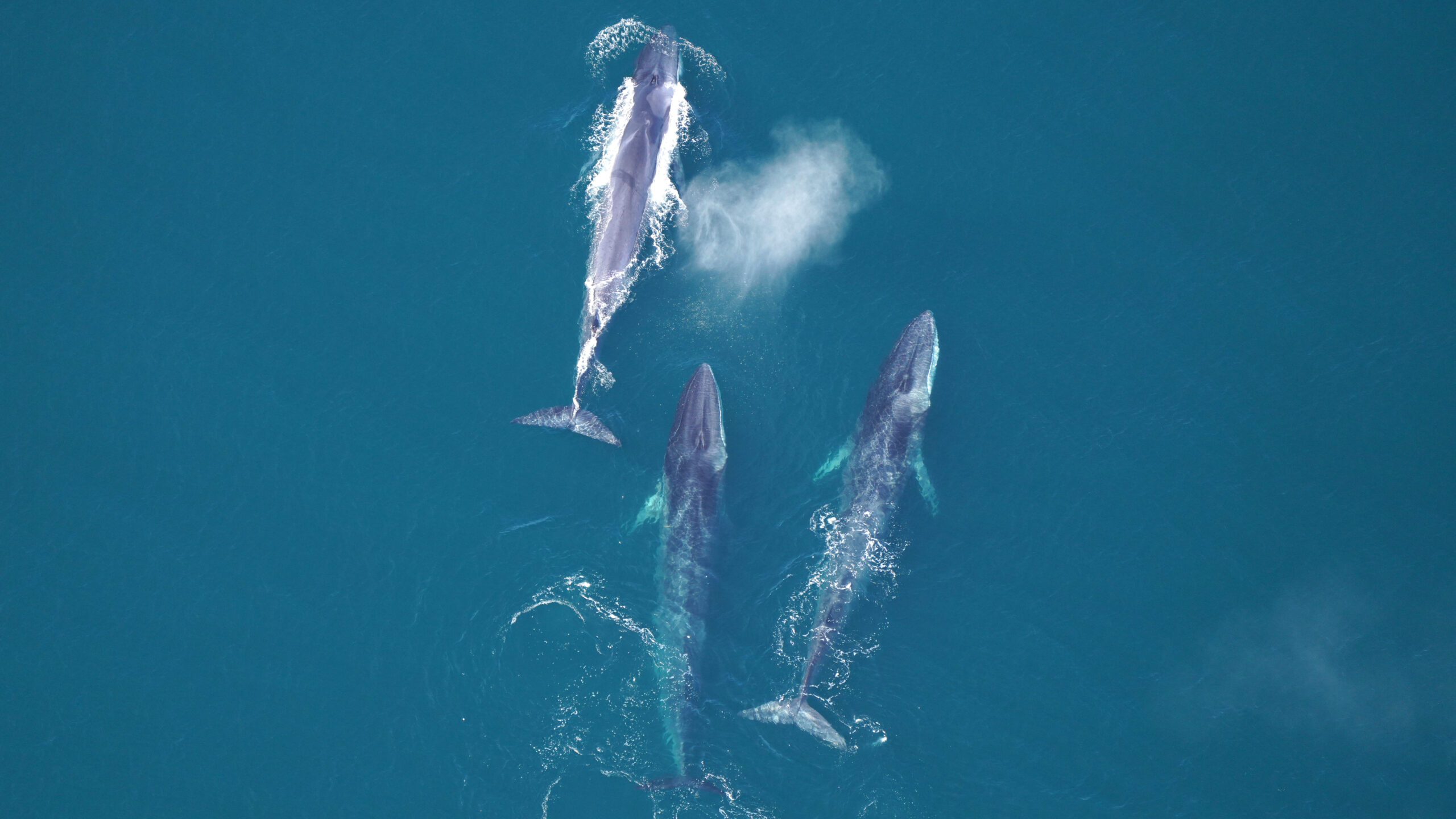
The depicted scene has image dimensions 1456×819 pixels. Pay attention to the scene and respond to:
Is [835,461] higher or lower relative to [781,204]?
lower

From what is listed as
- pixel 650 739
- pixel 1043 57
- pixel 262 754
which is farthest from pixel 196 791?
pixel 1043 57

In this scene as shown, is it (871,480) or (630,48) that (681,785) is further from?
(630,48)

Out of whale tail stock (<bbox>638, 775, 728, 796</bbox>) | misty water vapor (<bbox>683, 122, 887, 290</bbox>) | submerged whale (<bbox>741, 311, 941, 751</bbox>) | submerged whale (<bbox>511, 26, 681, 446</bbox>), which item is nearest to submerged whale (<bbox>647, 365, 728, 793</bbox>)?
whale tail stock (<bbox>638, 775, 728, 796</bbox>)

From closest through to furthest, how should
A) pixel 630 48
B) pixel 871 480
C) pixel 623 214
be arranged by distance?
pixel 871 480, pixel 623 214, pixel 630 48

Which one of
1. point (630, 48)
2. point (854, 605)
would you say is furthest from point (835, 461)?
point (630, 48)

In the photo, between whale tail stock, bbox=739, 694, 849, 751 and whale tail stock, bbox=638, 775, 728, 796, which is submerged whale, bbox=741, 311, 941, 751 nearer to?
whale tail stock, bbox=739, 694, 849, 751

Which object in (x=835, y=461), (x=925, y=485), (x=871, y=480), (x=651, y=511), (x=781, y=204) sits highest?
→ (x=781, y=204)
